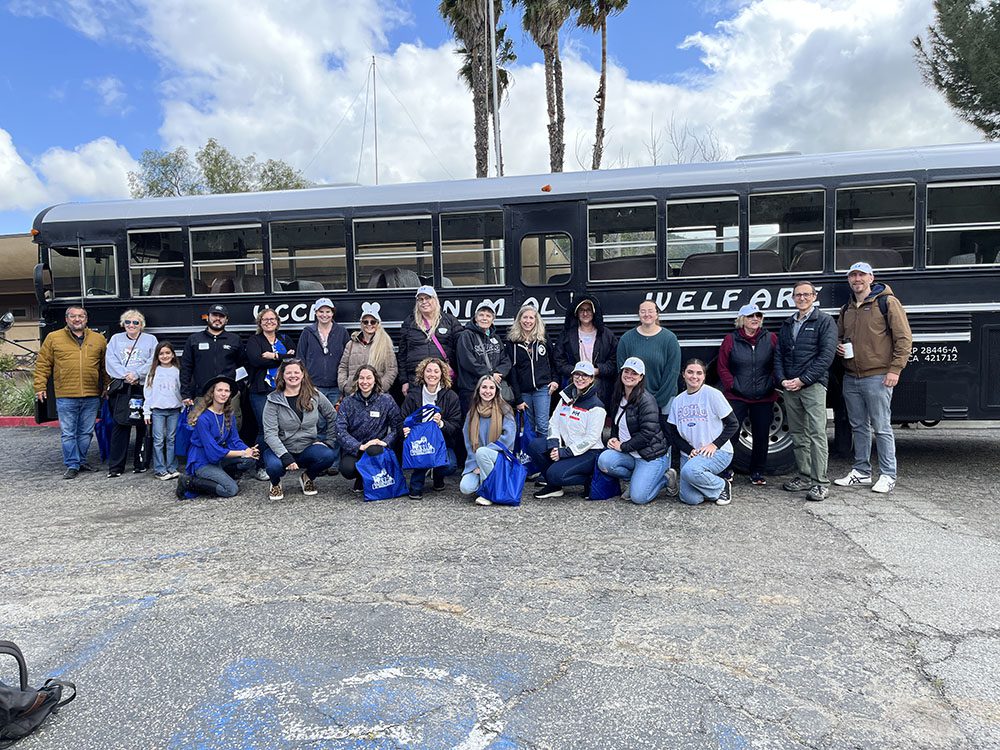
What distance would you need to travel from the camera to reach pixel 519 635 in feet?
12.1

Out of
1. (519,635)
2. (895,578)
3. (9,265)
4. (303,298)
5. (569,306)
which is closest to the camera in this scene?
(519,635)

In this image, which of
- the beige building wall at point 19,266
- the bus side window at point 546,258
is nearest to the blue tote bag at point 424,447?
the bus side window at point 546,258

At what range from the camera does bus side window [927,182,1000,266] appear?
6.80 metres

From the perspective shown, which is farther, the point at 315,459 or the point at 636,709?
the point at 315,459

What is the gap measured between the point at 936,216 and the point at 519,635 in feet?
19.7

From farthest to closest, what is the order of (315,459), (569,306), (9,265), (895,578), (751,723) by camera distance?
(9,265) → (569,306) → (315,459) → (895,578) → (751,723)

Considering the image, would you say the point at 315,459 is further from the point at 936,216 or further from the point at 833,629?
the point at 936,216

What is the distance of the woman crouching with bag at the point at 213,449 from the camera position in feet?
22.1

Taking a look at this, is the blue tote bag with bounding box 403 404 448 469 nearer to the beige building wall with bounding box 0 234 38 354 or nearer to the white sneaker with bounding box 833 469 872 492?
the white sneaker with bounding box 833 469 872 492

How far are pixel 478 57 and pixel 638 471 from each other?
17.5 m

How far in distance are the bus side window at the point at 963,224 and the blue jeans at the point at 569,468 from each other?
3.93m

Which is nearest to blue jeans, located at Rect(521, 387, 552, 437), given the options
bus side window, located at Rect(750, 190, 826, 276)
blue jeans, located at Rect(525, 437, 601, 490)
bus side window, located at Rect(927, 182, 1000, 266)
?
blue jeans, located at Rect(525, 437, 601, 490)

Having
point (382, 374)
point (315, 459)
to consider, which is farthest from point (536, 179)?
point (315, 459)

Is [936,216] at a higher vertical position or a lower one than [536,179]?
lower
